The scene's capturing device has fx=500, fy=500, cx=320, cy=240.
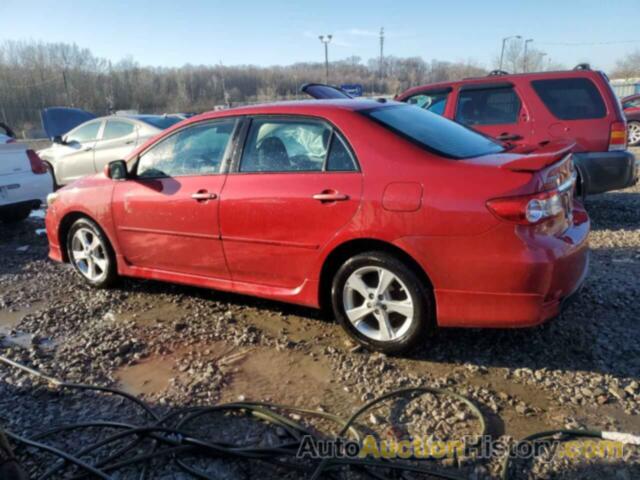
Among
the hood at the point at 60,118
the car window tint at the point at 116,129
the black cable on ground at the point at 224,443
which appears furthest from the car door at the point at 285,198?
the hood at the point at 60,118

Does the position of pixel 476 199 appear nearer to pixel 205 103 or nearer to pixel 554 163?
pixel 554 163

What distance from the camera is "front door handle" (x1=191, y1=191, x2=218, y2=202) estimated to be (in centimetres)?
369

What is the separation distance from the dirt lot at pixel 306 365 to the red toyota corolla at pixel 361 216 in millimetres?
311

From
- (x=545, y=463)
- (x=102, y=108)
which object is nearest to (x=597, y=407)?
(x=545, y=463)

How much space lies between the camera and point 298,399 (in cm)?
286

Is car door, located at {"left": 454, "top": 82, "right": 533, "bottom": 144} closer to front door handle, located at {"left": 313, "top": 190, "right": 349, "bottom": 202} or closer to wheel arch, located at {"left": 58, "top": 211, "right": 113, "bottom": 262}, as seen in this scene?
front door handle, located at {"left": 313, "top": 190, "right": 349, "bottom": 202}

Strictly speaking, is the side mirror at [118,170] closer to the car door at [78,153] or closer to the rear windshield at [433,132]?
the rear windshield at [433,132]

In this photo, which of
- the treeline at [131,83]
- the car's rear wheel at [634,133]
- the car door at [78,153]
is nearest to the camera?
the car door at [78,153]

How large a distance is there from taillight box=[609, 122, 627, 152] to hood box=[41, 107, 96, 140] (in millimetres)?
12985

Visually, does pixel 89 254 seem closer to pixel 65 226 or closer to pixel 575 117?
pixel 65 226

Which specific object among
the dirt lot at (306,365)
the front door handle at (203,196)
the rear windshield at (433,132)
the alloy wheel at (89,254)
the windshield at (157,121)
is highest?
the rear windshield at (433,132)

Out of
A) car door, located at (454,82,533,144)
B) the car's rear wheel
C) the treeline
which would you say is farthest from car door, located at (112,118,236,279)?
the treeline

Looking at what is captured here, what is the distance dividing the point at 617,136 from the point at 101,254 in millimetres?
5862

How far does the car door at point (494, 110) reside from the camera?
625 cm
